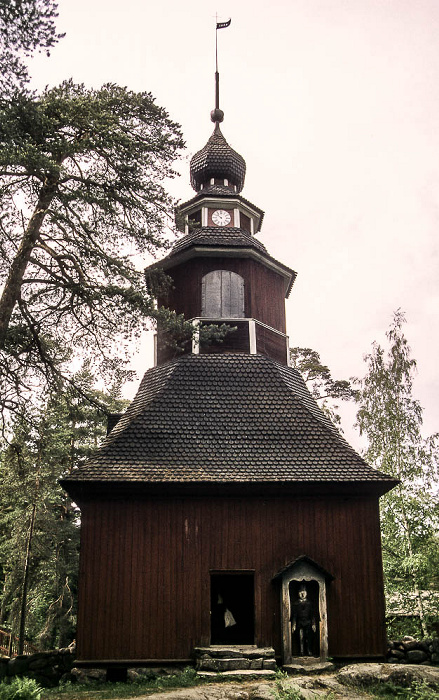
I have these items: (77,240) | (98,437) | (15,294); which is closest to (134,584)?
(15,294)

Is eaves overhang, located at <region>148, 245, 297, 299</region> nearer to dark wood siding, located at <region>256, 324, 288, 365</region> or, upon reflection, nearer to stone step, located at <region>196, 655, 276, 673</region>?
dark wood siding, located at <region>256, 324, 288, 365</region>

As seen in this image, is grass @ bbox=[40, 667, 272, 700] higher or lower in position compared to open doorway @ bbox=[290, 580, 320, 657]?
lower

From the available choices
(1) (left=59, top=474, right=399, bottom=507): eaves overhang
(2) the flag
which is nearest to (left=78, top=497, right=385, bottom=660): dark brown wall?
(1) (left=59, top=474, right=399, bottom=507): eaves overhang

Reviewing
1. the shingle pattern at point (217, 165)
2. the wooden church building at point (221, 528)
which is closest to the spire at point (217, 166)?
the shingle pattern at point (217, 165)

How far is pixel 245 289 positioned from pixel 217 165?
4797 mm

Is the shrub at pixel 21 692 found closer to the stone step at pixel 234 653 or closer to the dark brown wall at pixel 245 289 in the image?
the stone step at pixel 234 653

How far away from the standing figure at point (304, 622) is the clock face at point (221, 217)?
1019 cm

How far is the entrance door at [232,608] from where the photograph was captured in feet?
50.3

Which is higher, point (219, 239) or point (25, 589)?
point (219, 239)

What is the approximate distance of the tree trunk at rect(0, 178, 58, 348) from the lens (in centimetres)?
1207

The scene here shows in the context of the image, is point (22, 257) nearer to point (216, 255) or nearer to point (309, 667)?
point (216, 255)

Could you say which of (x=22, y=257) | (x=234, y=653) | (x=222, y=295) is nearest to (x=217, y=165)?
(x=222, y=295)

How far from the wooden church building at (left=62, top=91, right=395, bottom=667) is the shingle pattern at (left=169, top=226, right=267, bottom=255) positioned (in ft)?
9.99

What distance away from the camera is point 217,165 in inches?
773
